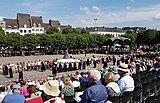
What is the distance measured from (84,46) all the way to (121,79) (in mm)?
89554

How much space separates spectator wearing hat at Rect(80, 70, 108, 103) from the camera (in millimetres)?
5361

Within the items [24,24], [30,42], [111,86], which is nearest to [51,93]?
[111,86]

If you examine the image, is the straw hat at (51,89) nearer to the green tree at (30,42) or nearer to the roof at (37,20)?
the green tree at (30,42)

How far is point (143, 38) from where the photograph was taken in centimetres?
10694

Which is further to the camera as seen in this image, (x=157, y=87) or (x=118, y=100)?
(x=157, y=87)

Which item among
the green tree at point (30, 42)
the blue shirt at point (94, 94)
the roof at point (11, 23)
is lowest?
the green tree at point (30, 42)

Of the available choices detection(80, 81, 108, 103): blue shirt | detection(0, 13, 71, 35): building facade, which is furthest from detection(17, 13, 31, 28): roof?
detection(80, 81, 108, 103): blue shirt

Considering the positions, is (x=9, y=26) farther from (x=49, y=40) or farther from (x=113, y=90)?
(x=113, y=90)

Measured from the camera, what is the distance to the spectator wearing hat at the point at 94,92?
17.6ft

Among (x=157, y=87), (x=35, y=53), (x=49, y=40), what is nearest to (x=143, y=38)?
(x=49, y=40)

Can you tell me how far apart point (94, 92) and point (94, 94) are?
0.04 meters

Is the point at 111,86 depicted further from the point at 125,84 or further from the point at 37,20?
the point at 37,20

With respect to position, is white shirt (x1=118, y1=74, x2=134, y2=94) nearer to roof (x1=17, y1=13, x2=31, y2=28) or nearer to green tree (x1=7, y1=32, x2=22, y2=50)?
green tree (x1=7, y1=32, x2=22, y2=50)

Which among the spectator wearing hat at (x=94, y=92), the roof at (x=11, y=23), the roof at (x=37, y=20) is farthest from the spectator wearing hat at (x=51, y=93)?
the roof at (x=37, y=20)
